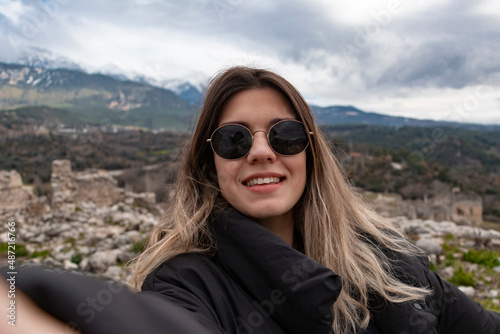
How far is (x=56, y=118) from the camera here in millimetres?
44656

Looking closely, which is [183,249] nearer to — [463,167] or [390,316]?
[390,316]

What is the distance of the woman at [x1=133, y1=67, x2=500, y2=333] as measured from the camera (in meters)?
1.34

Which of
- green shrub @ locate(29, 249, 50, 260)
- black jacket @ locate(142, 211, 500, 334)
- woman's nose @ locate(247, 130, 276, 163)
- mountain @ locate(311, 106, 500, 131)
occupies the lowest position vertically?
green shrub @ locate(29, 249, 50, 260)

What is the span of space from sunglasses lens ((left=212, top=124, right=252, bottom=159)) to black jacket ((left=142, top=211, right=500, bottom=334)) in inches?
11.0

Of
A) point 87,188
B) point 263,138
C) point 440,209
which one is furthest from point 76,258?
point 440,209

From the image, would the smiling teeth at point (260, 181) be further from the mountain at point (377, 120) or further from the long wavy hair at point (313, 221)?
the mountain at point (377, 120)

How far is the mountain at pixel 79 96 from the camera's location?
30.4 m

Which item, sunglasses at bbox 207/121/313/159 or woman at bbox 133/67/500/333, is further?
sunglasses at bbox 207/121/313/159

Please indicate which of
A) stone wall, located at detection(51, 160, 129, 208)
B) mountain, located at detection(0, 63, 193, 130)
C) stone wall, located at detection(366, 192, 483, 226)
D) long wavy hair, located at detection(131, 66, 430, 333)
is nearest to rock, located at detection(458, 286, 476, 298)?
long wavy hair, located at detection(131, 66, 430, 333)

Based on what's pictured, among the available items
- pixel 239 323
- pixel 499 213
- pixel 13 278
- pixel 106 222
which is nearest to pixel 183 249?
pixel 239 323

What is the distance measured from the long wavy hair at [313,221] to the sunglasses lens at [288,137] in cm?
7

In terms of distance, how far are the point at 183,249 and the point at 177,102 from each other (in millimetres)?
88818

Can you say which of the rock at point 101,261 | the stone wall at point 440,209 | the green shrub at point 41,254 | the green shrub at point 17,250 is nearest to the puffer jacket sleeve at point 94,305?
the rock at point 101,261

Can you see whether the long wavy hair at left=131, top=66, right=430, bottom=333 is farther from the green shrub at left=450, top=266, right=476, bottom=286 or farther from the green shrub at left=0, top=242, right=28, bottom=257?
the green shrub at left=0, top=242, right=28, bottom=257
